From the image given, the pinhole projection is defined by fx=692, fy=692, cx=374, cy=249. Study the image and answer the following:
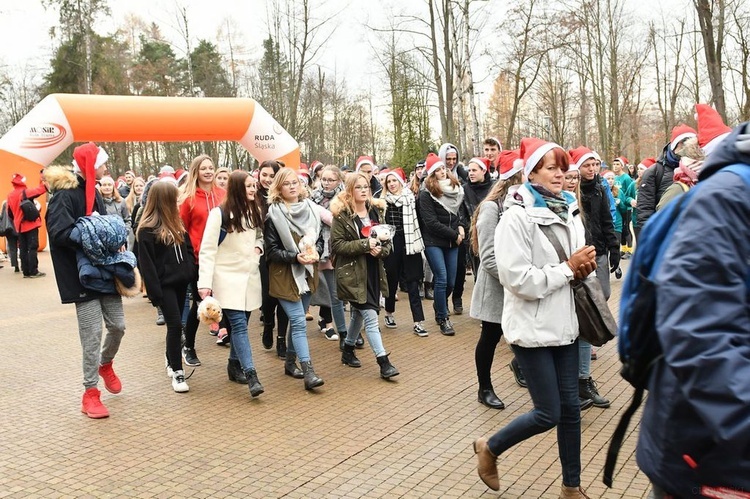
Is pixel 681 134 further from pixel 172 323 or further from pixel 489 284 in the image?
pixel 172 323

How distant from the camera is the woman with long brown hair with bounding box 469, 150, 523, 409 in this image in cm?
542

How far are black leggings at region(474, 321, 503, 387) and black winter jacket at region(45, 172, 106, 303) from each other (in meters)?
3.15

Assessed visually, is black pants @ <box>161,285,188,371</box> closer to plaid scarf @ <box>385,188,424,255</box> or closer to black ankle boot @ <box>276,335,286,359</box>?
black ankle boot @ <box>276,335,286,359</box>

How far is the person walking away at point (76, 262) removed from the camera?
18.0ft

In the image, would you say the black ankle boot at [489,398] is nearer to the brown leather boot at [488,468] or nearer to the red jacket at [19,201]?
the brown leather boot at [488,468]

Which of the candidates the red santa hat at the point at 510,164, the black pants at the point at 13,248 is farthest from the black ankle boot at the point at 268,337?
the black pants at the point at 13,248

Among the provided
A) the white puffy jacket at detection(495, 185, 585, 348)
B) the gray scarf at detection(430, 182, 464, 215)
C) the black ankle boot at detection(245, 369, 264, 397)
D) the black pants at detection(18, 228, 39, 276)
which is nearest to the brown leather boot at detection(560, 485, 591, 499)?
the white puffy jacket at detection(495, 185, 585, 348)

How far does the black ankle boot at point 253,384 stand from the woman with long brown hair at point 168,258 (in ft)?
2.34

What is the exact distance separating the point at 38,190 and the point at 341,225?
33.7 feet

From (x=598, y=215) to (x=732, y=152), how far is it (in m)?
5.17

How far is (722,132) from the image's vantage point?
12.5 ft

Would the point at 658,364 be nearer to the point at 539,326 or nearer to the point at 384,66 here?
the point at 539,326

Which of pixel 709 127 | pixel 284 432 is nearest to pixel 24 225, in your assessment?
pixel 284 432

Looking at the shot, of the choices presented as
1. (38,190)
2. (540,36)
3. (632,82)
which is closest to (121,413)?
(38,190)
